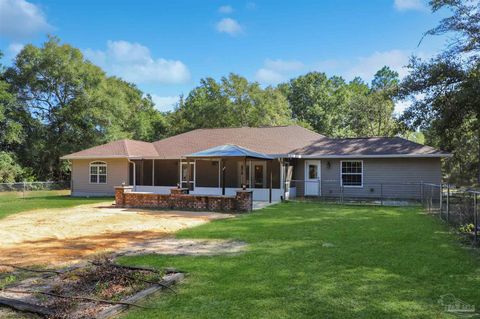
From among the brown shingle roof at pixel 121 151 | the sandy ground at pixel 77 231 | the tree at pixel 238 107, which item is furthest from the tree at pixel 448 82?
the tree at pixel 238 107

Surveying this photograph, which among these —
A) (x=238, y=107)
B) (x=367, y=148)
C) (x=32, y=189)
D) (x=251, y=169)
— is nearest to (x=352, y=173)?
(x=367, y=148)

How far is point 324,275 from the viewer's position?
19.6 ft

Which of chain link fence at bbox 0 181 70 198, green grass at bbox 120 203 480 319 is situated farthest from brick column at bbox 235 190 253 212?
chain link fence at bbox 0 181 70 198

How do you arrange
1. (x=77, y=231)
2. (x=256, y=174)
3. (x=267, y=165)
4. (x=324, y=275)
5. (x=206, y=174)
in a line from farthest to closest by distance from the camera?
(x=206, y=174) → (x=256, y=174) → (x=267, y=165) → (x=77, y=231) → (x=324, y=275)

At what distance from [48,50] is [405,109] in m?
29.3

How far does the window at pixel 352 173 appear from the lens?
67.6ft

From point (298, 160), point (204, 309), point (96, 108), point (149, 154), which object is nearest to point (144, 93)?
point (96, 108)

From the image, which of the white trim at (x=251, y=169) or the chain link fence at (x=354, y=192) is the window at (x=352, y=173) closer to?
the chain link fence at (x=354, y=192)

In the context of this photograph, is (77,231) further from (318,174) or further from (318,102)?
(318,102)

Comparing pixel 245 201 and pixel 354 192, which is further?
pixel 354 192

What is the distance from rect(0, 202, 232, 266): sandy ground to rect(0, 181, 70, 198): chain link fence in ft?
37.6

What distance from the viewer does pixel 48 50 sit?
3375cm

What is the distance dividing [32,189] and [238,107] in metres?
18.8

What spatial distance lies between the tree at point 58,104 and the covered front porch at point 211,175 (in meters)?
11.7
